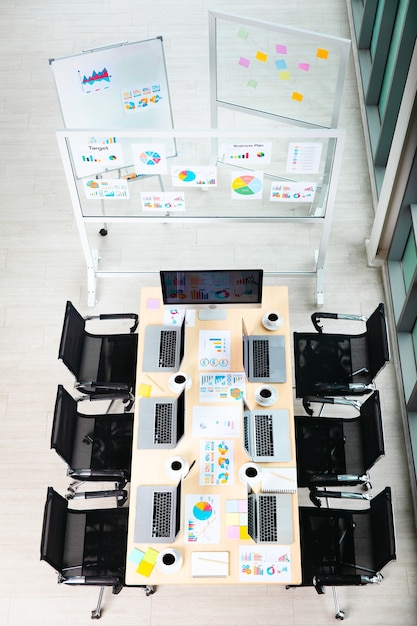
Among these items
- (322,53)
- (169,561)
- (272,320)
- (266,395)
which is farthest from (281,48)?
(169,561)

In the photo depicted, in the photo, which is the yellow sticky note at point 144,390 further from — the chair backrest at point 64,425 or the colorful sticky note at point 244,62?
the colorful sticky note at point 244,62

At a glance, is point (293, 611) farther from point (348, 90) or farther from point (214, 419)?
point (348, 90)

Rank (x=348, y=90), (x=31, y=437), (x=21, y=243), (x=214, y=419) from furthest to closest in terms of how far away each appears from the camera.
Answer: (x=348, y=90), (x=21, y=243), (x=31, y=437), (x=214, y=419)

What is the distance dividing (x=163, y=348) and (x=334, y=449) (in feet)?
4.29

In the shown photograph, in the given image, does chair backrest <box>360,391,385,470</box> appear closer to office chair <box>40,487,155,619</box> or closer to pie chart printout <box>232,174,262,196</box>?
office chair <box>40,487,155,619</box>

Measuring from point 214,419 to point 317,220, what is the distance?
5.98ft

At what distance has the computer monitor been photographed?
4.31 m

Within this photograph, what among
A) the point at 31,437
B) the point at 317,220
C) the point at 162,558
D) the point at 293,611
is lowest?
the point at 293,611

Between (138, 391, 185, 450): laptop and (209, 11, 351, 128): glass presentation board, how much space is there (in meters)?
2.35

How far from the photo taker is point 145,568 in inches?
150

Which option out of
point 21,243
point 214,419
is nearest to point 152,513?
point 214,419

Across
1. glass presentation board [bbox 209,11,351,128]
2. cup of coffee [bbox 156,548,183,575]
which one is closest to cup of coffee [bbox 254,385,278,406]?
cup of coffee [bbox 156,548,183,575]

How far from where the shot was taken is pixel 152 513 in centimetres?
395

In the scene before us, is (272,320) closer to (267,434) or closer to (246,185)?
(267,434)
